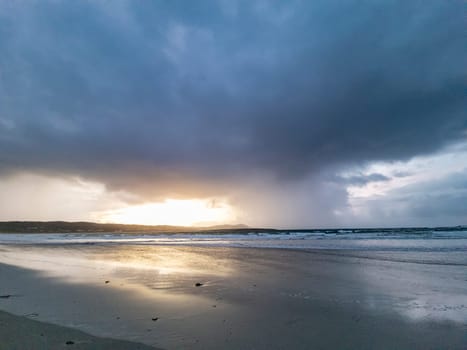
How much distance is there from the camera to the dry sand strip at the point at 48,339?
16.5 feet

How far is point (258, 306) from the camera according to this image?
25.4ft

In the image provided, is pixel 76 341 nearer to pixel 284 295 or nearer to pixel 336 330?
pixel 336 330

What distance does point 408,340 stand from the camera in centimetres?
550

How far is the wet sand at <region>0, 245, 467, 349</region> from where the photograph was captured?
558 centimetres

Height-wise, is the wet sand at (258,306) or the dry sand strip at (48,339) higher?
the dry sand strip at (48,339)

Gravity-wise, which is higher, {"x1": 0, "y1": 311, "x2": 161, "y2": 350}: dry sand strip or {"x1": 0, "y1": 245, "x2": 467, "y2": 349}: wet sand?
{"x1": 0, "y1": 311, "x2": 161, "y2": 350}: dry sand strip

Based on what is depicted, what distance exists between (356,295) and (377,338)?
3480 mm

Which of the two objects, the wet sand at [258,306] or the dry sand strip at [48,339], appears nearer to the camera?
the dry sand strip at [48,339]

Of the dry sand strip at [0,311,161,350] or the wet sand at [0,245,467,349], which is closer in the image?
the dry sand strip at [0,311,161,350]

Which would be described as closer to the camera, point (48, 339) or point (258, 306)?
point (48, 339)

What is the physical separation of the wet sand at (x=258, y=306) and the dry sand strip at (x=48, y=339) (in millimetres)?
300

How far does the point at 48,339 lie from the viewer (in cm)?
539

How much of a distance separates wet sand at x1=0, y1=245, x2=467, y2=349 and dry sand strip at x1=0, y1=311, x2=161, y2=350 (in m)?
0.30

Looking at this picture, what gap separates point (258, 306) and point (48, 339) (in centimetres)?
492
